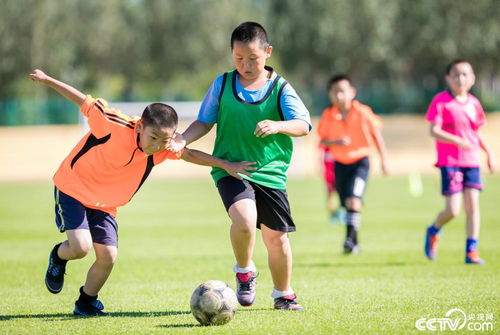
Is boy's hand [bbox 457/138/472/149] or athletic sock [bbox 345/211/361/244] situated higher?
boy's hand [bbox 457/138/472/149]

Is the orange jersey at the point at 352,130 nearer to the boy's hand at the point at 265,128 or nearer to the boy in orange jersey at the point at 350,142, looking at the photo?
the boy in orange jersey at the point at 350,142

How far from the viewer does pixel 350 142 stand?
447 inches

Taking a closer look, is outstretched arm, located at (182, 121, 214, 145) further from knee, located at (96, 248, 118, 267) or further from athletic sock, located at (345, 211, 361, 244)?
athletic sock, located at (345, 211, 361, 244)

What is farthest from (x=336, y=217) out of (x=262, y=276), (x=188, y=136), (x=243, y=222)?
(x=243, y=222)

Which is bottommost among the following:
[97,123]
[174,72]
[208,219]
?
[208,219]

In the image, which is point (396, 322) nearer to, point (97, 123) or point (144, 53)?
point (97, 123)

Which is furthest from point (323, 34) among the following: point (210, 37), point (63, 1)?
point (63, 1)

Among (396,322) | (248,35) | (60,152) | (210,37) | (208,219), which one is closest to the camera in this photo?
(396,322)

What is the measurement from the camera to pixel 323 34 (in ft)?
182

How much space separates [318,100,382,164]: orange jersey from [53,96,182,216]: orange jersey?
5.24m

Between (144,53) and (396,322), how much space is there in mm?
57961

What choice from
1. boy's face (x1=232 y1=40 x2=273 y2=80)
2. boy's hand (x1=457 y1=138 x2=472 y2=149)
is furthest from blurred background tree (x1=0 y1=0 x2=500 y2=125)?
boy's face (x1=232 y1=40 x2=273 y2=80)

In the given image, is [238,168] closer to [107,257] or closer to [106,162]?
[106,162]

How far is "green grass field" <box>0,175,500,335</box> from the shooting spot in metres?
5.91
